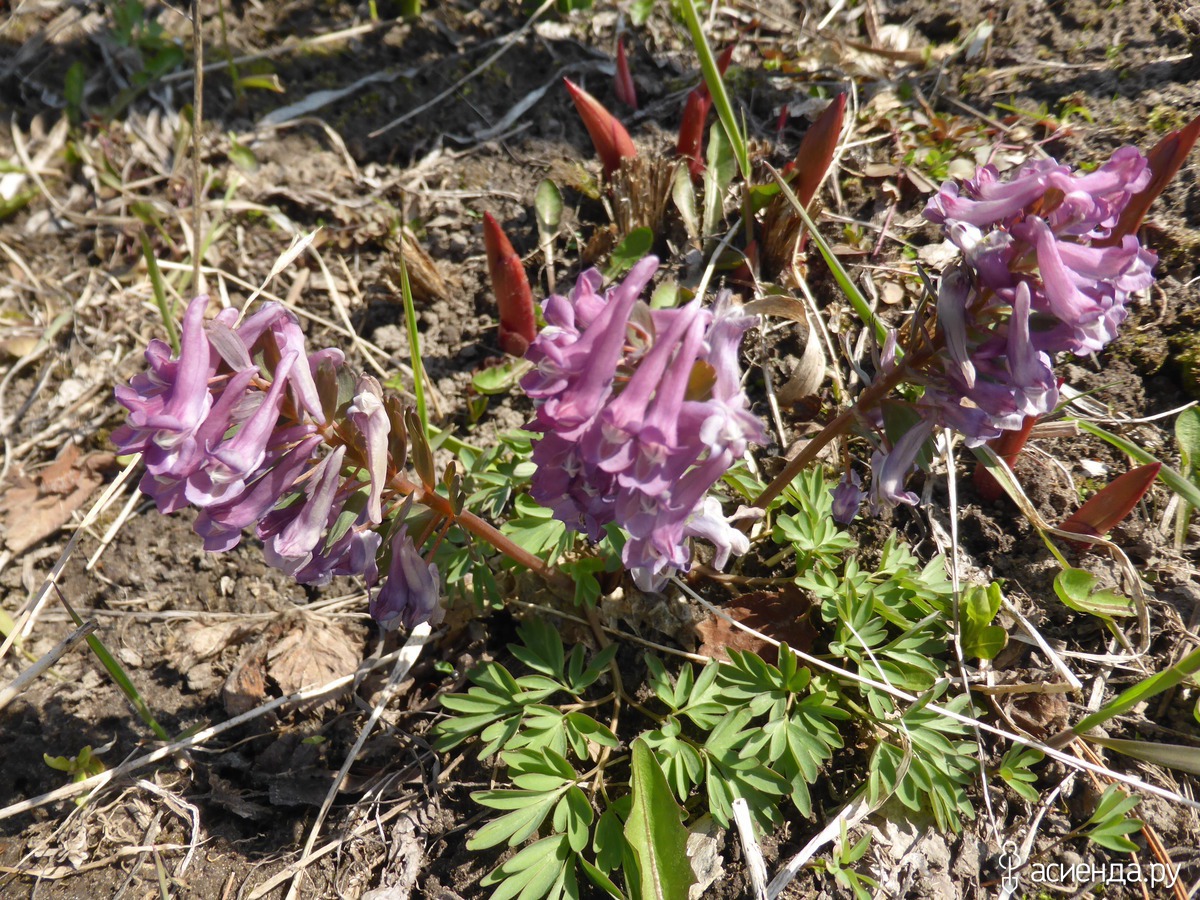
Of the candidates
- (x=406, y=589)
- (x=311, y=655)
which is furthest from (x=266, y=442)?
(x=311, y=655)

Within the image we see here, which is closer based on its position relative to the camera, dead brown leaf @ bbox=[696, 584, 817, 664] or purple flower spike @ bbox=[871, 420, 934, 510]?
purple flower spike @ bbox=[871, 420, 934, 510]

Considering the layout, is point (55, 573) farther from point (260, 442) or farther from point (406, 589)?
point (260, 442)

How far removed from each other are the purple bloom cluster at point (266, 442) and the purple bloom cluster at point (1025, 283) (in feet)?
5.52

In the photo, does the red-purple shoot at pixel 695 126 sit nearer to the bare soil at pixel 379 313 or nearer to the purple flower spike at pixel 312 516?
the bare soil at pixel 379 313

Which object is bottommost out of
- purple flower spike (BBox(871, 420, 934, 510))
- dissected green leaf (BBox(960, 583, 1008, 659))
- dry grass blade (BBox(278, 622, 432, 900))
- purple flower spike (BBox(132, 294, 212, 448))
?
dry grass blade (BBox(278, 622, 432, 900))

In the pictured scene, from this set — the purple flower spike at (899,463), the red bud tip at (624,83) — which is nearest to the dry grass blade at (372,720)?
the purple flower spike at (899,463)

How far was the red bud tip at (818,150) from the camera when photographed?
143 inches

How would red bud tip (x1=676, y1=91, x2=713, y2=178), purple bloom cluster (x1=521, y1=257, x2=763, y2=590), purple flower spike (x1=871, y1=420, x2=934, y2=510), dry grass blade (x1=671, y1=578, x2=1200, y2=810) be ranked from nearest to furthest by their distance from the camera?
purple bloom cluster (x1=521, y1=257, x2=763, y2=590) < purple flower spike (x1=871, y1=420, x2=934, y2=510) < dry grass blade (x1=671, y1=578, x2=1200, y2=810) < red bud tip (x1=676, y1=91, x2=713, y2=178)

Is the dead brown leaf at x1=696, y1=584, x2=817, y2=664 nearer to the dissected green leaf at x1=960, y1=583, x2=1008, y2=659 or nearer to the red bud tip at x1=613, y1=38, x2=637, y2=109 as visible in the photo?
the dissected green leaf at x1=960, y1=583, x2=1008, y2=659

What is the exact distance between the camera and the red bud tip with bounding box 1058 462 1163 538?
2930 mm

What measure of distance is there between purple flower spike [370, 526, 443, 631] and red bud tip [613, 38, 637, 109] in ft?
10.9

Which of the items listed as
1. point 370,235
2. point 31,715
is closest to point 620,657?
point 31,715

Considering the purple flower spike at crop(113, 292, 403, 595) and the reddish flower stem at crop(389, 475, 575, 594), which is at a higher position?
the purple flower spike at crop(113, 292, 403, 595)

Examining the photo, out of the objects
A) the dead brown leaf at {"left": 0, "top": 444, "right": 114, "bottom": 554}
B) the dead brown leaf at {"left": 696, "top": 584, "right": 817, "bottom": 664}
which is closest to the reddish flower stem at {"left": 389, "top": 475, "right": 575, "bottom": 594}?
the dead brown leaf at {"left": 696, "top": 584, "right": 817, "bottom": 664}
